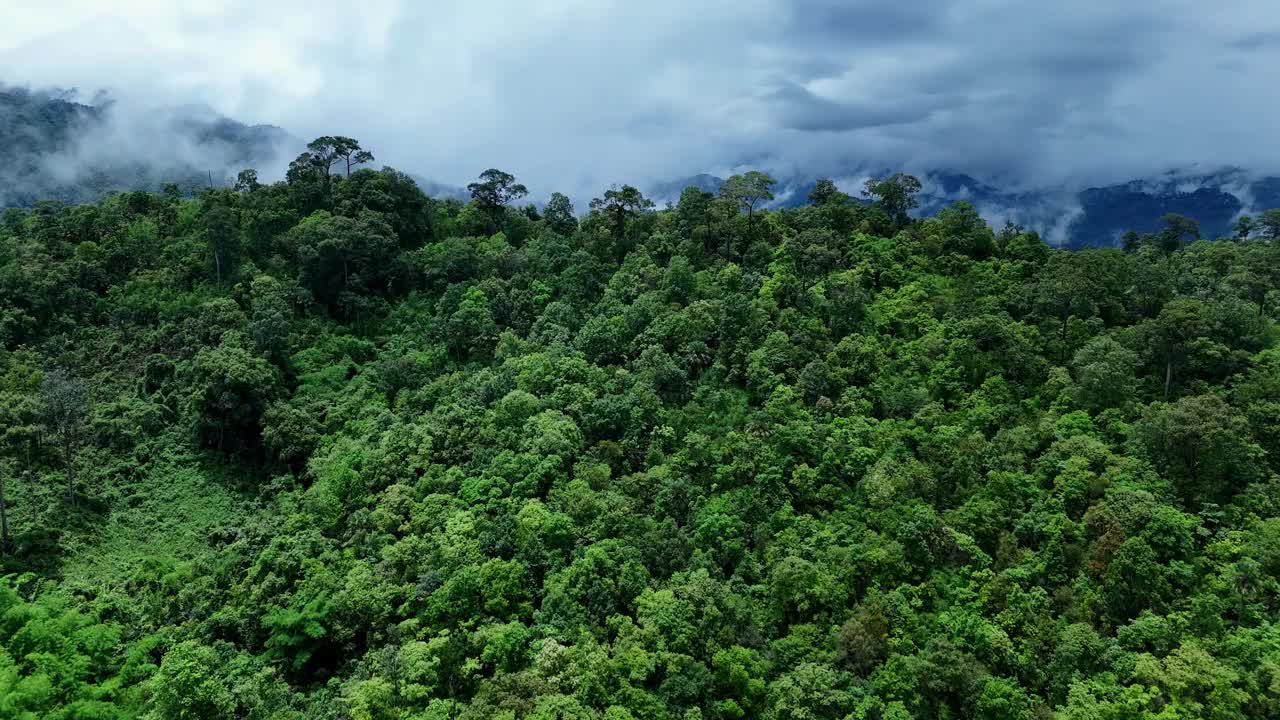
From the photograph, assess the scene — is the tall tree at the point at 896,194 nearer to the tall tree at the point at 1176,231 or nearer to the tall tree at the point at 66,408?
the tall tree at the point at 1176,231

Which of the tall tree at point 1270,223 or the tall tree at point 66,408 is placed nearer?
the tall tree at point 66,408

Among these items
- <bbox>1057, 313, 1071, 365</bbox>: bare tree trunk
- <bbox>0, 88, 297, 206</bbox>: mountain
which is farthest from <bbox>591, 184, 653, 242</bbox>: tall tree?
<bbox>0, 88, 297, 206</bbox>: mountain

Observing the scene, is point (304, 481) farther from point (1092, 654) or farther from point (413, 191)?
point (1092, 654)

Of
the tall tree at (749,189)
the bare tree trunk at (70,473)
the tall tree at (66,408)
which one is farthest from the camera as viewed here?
the tall tree at (749,189)

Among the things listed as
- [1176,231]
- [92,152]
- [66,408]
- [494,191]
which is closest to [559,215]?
[494,191]

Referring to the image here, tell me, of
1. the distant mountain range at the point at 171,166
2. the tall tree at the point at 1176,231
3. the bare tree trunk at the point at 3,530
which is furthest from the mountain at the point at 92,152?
the tall tree at the point at 1176,231

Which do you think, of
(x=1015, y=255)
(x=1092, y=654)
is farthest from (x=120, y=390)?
(x=1015, y=255)

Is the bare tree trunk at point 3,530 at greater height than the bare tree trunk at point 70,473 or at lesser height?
lesser

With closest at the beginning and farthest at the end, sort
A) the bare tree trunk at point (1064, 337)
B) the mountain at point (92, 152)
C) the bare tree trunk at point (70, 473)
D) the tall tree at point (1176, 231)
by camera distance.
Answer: the bare tree trunk at point (70, 473), the bare tree trunk at point (1064, 337), the tall tree at point (1176, 231), the mountain at point (92, 152)
